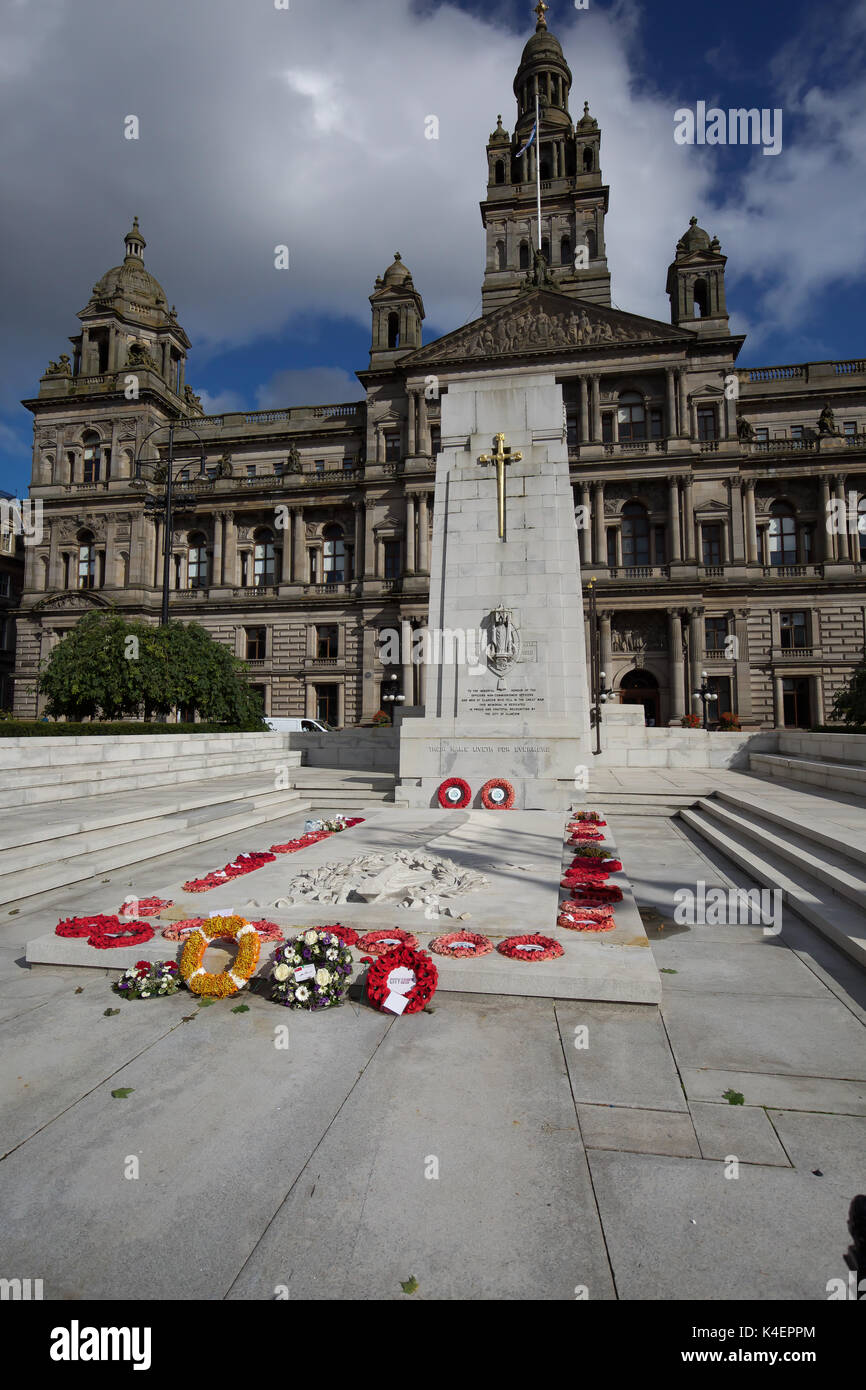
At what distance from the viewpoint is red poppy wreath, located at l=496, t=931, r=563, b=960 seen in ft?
17.0

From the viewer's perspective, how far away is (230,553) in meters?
47.8

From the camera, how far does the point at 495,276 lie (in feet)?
160

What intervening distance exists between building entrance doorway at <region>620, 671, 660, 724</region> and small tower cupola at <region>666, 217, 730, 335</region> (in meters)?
20.3

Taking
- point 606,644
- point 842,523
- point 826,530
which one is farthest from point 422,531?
point 842,523

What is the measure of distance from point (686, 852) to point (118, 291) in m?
58.3

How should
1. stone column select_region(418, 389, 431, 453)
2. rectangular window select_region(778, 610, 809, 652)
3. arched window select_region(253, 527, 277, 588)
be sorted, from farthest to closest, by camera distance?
arched window select_region(253, 527, 277, 588), stone column select_region(418, 389, 431, 453), rectangular window select_region(778, 610, 809, 652)

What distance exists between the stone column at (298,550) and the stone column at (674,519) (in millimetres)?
23139

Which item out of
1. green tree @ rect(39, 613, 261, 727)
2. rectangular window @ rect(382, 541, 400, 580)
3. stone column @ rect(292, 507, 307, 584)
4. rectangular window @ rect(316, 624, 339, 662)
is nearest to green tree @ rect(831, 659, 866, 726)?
green tree @ rect(39, 613, 261, 727)

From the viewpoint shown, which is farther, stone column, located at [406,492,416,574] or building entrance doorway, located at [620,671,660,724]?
stone column, located at [406,492,416,574]

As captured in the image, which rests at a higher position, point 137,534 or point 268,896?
point 137,534

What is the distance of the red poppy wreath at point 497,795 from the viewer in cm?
1320

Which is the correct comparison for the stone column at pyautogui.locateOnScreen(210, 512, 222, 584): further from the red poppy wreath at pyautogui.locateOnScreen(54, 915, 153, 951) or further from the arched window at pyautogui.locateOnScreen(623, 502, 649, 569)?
the red poppy wreath at pyautogui.locateOnScreen(54, 915, 153, 951)
